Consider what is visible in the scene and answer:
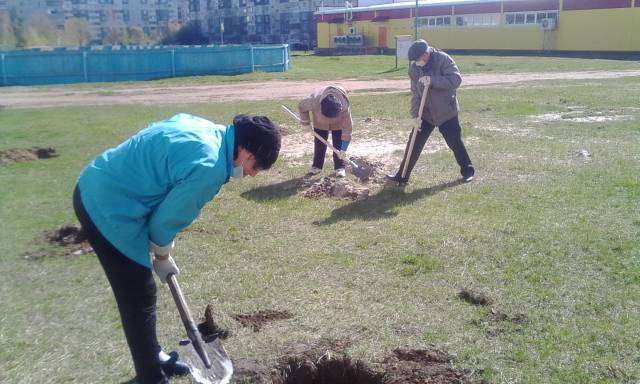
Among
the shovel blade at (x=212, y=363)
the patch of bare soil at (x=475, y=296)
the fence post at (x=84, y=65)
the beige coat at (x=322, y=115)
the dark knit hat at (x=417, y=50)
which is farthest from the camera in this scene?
the fence post at (x=84, y=65)

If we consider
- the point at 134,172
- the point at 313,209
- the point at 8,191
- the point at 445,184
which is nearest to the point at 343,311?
the point at 134,172

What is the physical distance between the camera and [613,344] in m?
3.63

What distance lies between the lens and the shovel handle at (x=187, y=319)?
10.5 ft

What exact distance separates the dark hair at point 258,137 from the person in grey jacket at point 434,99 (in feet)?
15.4

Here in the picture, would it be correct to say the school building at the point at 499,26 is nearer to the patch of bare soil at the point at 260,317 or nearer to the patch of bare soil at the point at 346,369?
the patch of bare soil at the point at 260,317

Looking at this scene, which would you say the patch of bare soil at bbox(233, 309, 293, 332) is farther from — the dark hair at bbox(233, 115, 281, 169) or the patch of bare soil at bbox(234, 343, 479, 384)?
the dark hair at bbox(233, 115, 281, 169)

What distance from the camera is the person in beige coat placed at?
7.68 meters

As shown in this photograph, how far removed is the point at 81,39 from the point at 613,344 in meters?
51.8

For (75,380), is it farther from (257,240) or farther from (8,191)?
(8,191)

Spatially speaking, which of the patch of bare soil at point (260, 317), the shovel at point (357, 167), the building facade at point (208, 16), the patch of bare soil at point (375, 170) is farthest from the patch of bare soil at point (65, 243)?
the building facade at point (208, 16)

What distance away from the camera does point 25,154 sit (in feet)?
33.8

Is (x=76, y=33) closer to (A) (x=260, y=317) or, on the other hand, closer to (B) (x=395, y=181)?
(B) (x=395, y=181)

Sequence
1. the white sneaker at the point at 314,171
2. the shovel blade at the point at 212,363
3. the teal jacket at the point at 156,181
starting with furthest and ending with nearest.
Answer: the white sneaker at the point at 314,171
the shovel blade at the point at 212,363
the teal jacket at the point at 156,181

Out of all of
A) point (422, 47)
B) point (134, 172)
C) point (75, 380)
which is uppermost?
point (422, 47)
